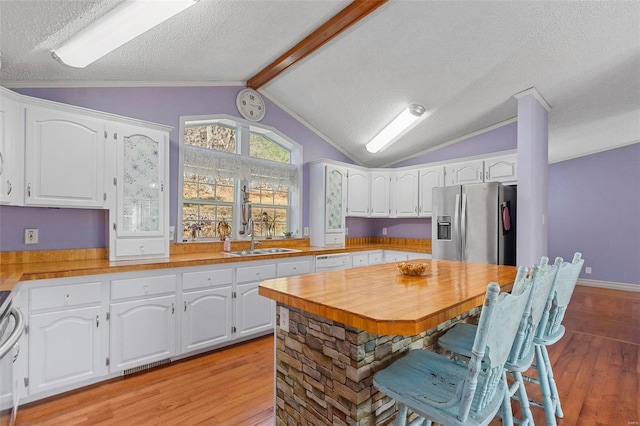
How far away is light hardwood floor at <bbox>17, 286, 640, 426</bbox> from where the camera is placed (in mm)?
1995

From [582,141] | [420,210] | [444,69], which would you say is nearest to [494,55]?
[444,69]

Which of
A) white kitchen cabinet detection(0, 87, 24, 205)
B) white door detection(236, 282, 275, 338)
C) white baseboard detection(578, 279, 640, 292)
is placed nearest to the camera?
white kitchen cabinet detection(0, 87, 24, 205)

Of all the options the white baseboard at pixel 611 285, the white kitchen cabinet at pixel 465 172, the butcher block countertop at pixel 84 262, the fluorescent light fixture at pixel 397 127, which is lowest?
the white baseboard at pixel 611 285

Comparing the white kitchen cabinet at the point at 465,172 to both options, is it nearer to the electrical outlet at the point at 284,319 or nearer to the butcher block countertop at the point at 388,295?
the butcher block countertop at the point at 388,295

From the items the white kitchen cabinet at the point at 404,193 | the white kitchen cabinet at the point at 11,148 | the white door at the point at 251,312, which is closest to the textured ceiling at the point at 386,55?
the white kitchen cabinet at the point at 11,148

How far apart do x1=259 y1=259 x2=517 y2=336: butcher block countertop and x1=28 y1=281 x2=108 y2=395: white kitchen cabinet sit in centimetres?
150

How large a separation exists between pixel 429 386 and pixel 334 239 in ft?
10.7

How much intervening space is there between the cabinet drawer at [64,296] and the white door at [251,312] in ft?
3.86

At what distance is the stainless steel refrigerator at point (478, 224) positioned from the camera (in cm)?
361

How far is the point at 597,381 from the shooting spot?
2.50 meters

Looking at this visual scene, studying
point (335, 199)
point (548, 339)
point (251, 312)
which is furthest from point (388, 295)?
point (335, 199)

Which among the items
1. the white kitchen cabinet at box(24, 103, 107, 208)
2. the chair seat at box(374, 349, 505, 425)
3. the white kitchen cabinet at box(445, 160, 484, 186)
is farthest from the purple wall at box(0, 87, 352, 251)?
the chair seat at box(374, 349, 505, 425)

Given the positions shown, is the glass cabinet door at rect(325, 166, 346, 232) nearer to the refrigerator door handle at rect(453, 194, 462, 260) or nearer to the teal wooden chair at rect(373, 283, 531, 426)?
the refrigerator door handle at rect(453, 194, 462, 260)

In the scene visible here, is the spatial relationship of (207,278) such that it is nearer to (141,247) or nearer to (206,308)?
(206,308)
